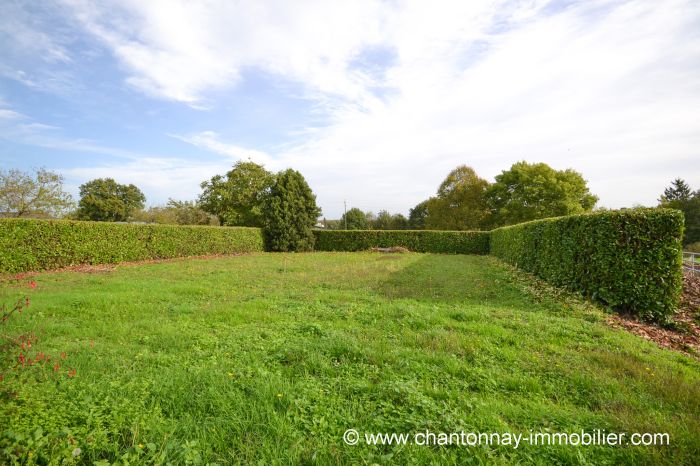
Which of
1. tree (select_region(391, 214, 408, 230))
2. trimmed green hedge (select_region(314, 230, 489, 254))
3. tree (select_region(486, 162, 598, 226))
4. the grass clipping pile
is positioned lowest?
the grass clipping pile

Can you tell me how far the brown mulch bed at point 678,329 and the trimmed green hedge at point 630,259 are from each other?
0.26m

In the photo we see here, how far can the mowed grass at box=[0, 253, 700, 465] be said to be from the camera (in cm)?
210

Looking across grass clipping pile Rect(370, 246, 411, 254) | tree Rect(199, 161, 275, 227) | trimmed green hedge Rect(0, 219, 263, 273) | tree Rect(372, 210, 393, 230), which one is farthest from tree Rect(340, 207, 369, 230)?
trimmed green hedge Rect(0, 219, 263, 273)

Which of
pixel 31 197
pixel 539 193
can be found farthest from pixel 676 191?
pixel 31 197

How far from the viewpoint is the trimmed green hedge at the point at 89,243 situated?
10750 mm

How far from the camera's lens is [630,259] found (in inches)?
227

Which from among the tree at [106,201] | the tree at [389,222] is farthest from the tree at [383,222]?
the tree at [106,201]

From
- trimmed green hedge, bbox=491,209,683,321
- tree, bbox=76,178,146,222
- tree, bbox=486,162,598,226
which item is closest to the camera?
trimmed green hedge, bbox=491,209,683,321

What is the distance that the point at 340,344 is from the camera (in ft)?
12.8

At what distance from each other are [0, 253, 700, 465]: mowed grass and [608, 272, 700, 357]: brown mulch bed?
56cm

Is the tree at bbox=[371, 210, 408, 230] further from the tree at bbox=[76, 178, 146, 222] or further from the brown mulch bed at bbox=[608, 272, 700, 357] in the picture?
the brown mulch bed at bbox=[608, 272, 700, 357]

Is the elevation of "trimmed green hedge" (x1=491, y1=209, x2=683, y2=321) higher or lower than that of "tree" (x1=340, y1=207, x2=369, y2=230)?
lower

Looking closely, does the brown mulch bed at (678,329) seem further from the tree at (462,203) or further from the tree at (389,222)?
the tree at (389,222)

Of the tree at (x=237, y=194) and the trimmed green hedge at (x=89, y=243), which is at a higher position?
the tree at (x=237, y=194)
